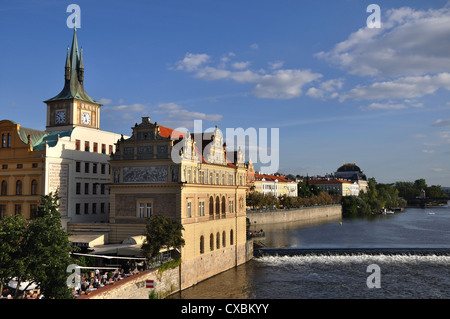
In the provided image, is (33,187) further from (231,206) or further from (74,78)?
(231,206)

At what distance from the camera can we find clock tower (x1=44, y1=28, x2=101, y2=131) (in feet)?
186

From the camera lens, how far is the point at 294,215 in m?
127

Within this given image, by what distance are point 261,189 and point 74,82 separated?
105 m

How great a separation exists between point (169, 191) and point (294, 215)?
295ft

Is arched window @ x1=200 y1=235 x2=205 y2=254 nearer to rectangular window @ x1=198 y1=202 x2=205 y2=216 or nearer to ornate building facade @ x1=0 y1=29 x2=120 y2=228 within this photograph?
rectangular window @ x1=198 y1=202 x2=205 y2=216

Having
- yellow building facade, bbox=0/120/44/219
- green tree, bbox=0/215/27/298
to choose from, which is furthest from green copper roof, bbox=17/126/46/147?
green tree, bbox=0/215/27/298

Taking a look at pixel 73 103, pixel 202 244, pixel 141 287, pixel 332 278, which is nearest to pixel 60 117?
pixel 73 103

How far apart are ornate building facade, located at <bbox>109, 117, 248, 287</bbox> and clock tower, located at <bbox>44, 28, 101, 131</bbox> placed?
15.3 m

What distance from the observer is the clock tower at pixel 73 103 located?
56656mm

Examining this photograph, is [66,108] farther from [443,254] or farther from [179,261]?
[443,254]

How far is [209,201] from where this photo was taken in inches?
1902

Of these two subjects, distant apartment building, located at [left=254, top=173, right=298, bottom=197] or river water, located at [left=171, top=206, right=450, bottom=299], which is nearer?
river water, located at [left=171, top=206, right=450, bottom=299]

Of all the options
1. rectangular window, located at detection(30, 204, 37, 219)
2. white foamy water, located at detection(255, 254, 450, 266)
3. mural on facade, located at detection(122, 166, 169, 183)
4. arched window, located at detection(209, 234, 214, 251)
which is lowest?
white foamy water, located at detection(255, 254, 450, 266)

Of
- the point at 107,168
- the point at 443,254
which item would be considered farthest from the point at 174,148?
the point at 443,254
